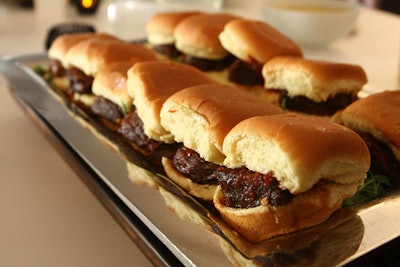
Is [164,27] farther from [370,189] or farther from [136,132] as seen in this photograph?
[370,189]

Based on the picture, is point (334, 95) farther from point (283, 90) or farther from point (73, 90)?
point (73, 90)

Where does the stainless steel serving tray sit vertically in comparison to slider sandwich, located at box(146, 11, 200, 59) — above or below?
below

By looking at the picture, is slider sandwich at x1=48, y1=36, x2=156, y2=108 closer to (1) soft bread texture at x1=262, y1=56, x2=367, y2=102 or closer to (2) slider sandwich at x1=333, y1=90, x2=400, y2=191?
(1) soft bread texture at x1=262, y1=56, x2=367, y2=102

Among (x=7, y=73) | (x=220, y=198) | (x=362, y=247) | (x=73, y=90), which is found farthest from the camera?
(x=7, y=73)

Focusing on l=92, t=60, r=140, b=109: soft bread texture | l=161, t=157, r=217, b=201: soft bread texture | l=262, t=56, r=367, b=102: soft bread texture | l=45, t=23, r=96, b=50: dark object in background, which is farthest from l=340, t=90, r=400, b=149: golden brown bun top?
l=45, t=23, r=96, b=50: dark object in background

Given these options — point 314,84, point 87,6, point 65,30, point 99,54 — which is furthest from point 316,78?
point 87,6

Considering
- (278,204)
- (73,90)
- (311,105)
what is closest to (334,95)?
(311,105)

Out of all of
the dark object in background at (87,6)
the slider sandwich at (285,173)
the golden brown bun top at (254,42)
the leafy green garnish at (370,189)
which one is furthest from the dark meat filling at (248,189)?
the dark object in background at (87,6)
